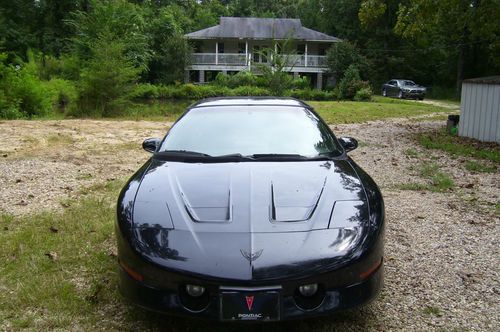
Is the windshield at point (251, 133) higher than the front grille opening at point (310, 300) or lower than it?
higher

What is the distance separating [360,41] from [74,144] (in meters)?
39.9

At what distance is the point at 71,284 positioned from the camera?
348 cm

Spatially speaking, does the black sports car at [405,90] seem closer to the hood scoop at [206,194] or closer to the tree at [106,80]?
the tree at [106,80]

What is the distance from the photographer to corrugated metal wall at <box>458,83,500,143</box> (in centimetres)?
1011

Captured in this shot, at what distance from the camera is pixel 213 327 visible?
288 cm

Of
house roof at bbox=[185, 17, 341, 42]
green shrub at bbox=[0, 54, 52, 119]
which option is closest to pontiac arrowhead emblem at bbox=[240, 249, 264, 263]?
green shrub at bbox=[0, 54, 52, 119]

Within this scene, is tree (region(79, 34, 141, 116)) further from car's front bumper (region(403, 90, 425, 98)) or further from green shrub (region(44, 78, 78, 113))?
car's front bumper (region(403, 90, 425, 98))

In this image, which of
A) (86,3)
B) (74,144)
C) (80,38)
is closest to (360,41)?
(86,3)

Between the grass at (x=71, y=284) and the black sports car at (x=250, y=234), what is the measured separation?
33 centimetres

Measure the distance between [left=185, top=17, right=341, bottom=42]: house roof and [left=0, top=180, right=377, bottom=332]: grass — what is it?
4062cm

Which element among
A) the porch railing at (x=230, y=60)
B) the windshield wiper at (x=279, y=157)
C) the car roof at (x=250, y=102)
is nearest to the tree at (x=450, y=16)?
the car roof at (x=250, y=102)

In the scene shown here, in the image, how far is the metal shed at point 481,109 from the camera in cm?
1010

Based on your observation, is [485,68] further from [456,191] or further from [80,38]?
[456,191]

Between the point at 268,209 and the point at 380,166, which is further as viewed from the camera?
the point at 380,166
